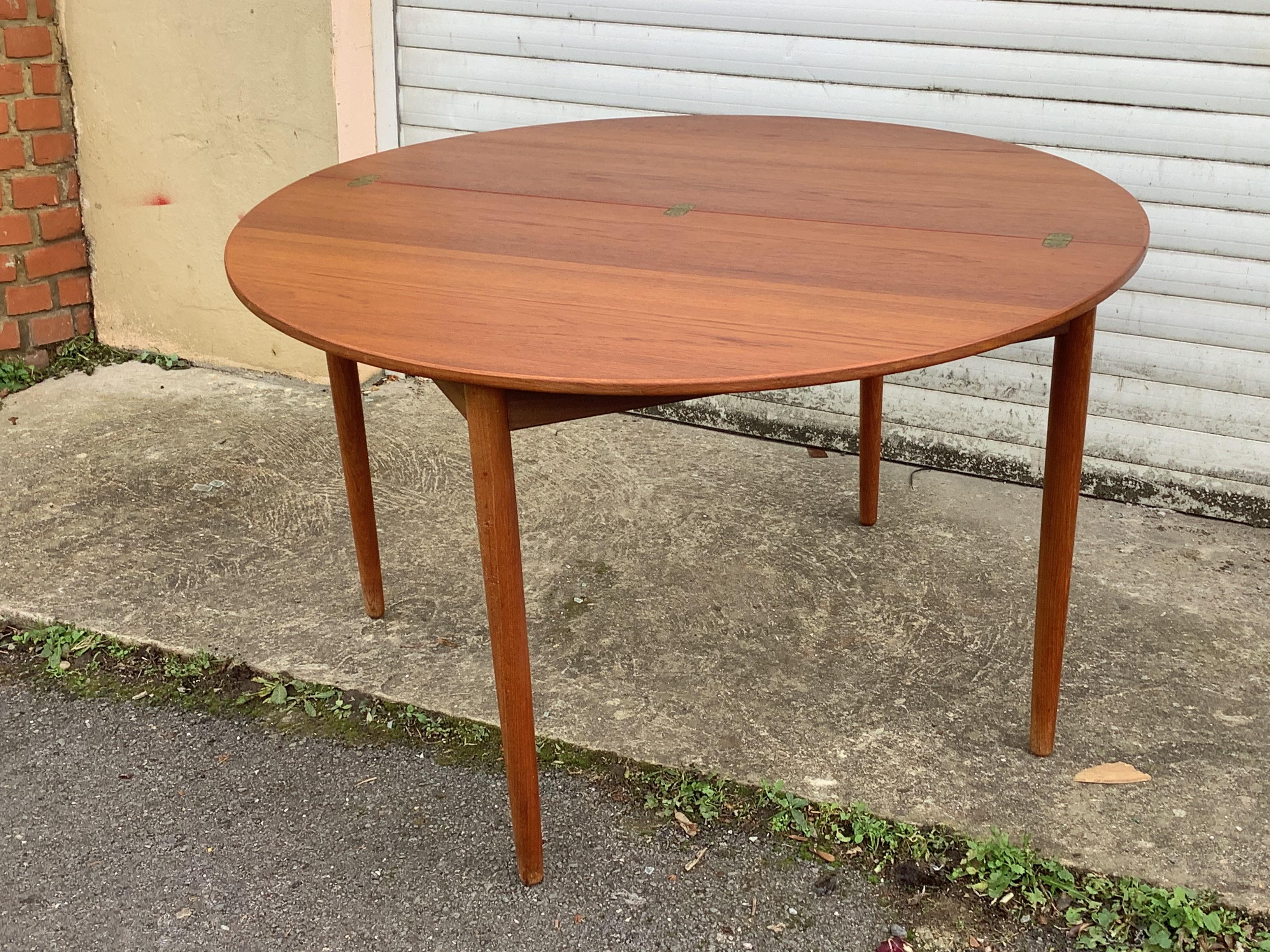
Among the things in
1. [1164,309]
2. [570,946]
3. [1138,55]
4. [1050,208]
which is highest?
[1138,55]

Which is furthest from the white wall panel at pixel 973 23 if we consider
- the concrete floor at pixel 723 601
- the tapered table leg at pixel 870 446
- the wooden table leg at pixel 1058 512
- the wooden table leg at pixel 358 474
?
the wooden table leg at pixel 358 474

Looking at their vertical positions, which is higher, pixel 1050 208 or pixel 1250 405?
pixel 1050 208

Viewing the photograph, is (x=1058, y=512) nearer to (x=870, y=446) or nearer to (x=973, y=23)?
(x=870, y=446)

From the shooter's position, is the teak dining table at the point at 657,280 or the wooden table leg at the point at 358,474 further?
the wooden table leg at the point at 358,474

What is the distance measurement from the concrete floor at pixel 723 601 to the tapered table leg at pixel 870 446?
58 mm

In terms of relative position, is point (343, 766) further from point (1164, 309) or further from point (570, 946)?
point (1164, 309)

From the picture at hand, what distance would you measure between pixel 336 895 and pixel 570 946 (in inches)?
14.8

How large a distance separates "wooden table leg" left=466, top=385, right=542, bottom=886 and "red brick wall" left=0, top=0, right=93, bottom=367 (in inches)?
102

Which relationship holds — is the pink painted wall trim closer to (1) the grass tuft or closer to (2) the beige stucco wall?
(2) the beige stucco wall

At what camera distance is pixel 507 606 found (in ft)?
5.49

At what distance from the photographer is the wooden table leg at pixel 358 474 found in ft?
7.23

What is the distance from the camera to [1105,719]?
2188mm

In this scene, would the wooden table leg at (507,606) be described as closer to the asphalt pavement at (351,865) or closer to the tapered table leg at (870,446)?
the asphalt pavement at (351,865)

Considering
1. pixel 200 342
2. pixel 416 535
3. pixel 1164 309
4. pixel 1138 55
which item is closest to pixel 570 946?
pixel 416 535
